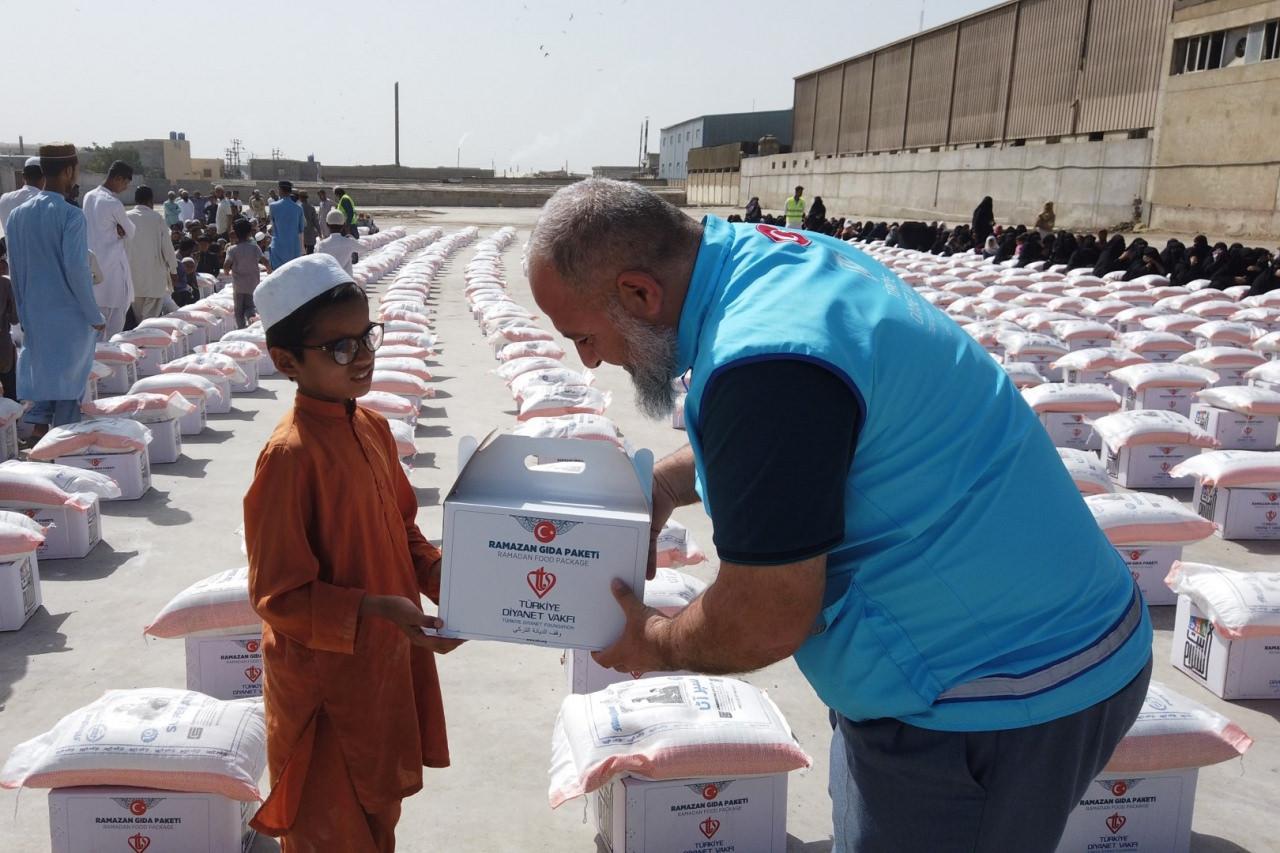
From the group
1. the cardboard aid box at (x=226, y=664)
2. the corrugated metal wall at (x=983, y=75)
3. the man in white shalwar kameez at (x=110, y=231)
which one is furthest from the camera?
the corrugated metal wall at (x=983, y=75)

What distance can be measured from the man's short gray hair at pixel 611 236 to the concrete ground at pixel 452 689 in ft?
6.23

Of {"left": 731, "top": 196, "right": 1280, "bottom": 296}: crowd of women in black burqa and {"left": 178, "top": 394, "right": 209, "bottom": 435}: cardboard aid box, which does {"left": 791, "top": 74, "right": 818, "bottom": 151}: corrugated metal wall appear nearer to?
{"left": 731, "top": 196, "right": 1280, "bottom": 296}: crowd of women in black burqa

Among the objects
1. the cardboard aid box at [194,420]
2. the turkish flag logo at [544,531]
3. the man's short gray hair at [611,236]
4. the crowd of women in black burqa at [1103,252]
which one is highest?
the man's short gray hair at [611,236]

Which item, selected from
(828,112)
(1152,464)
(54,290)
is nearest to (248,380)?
(54,290)

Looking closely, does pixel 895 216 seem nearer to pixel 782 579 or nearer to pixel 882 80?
pixel 882 80

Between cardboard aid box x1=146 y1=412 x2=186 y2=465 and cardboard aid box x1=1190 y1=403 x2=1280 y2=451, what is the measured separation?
6.73 meters

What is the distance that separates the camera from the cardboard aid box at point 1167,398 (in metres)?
7.32

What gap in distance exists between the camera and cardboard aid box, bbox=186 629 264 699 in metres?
3.40

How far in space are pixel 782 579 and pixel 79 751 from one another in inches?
80.7

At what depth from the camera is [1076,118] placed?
90.2ft

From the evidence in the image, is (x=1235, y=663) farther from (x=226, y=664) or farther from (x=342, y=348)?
(x=226, y=664)

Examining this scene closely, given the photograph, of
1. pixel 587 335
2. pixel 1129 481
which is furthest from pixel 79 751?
pixel 1129 481

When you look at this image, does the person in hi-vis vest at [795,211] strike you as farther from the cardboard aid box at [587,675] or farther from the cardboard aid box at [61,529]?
the cardboard aid box at [587,675]

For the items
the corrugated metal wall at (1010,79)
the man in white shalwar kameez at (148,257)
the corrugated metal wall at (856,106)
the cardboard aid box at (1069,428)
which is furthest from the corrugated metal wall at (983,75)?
the man in white shalwar kameez at (148,257)
